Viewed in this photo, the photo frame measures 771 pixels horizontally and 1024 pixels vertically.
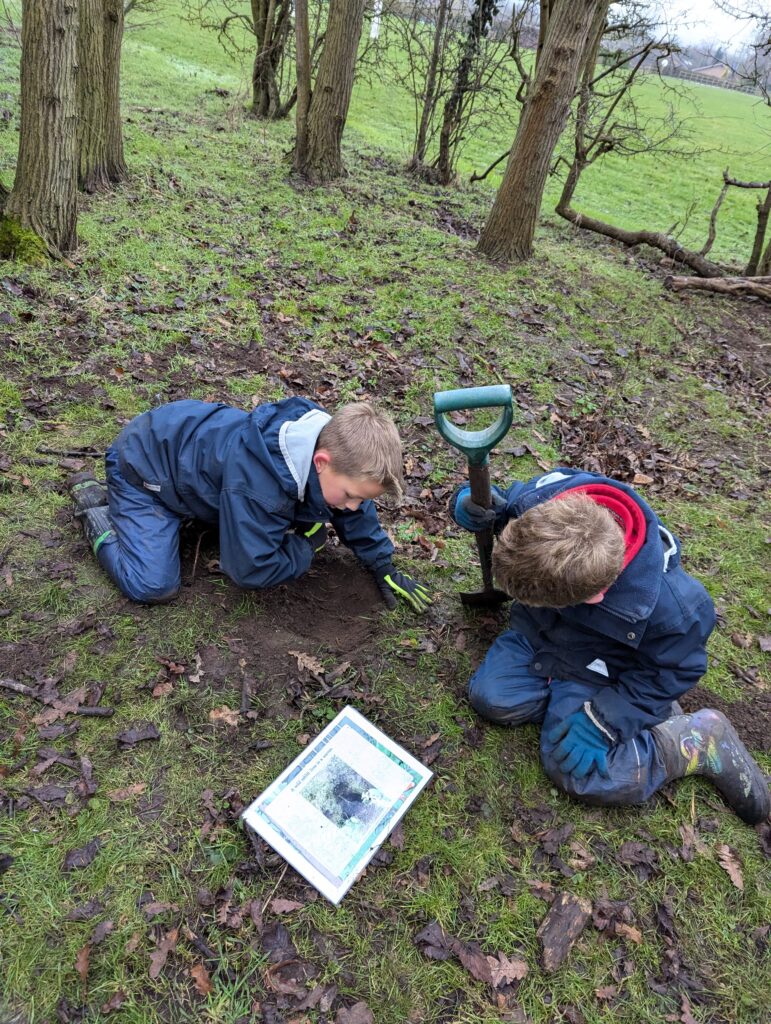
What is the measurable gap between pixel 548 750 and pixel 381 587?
4.04 feet

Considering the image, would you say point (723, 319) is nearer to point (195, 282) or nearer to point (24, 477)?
→ point (195, 282)

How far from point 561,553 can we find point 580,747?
1054mm

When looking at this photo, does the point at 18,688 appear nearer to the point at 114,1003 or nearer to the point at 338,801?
the point at 114,1003

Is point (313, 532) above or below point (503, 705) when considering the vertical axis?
above

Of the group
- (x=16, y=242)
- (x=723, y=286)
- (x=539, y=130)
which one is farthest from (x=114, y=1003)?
(x=723, y=286)

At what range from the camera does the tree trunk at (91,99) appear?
628 centimetres

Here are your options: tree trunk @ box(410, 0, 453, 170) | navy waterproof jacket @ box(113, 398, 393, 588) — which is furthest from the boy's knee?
tree trunk @ box(410, 0, 453, 170)

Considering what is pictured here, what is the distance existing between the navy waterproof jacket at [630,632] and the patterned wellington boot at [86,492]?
2242 mm

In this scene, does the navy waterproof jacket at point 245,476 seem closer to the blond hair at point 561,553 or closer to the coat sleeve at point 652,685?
the blond hair at point 561,553

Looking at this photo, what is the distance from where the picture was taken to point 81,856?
234 centimetres

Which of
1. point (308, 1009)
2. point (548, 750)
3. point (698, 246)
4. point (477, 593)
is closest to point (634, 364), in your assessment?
point (477, 593)

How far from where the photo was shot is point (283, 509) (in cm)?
→ 290

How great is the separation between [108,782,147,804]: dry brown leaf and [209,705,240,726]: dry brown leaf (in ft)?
1.27

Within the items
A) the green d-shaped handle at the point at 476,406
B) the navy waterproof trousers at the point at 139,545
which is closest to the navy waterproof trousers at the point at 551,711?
the green d-shaped handle at the point at 476,406
